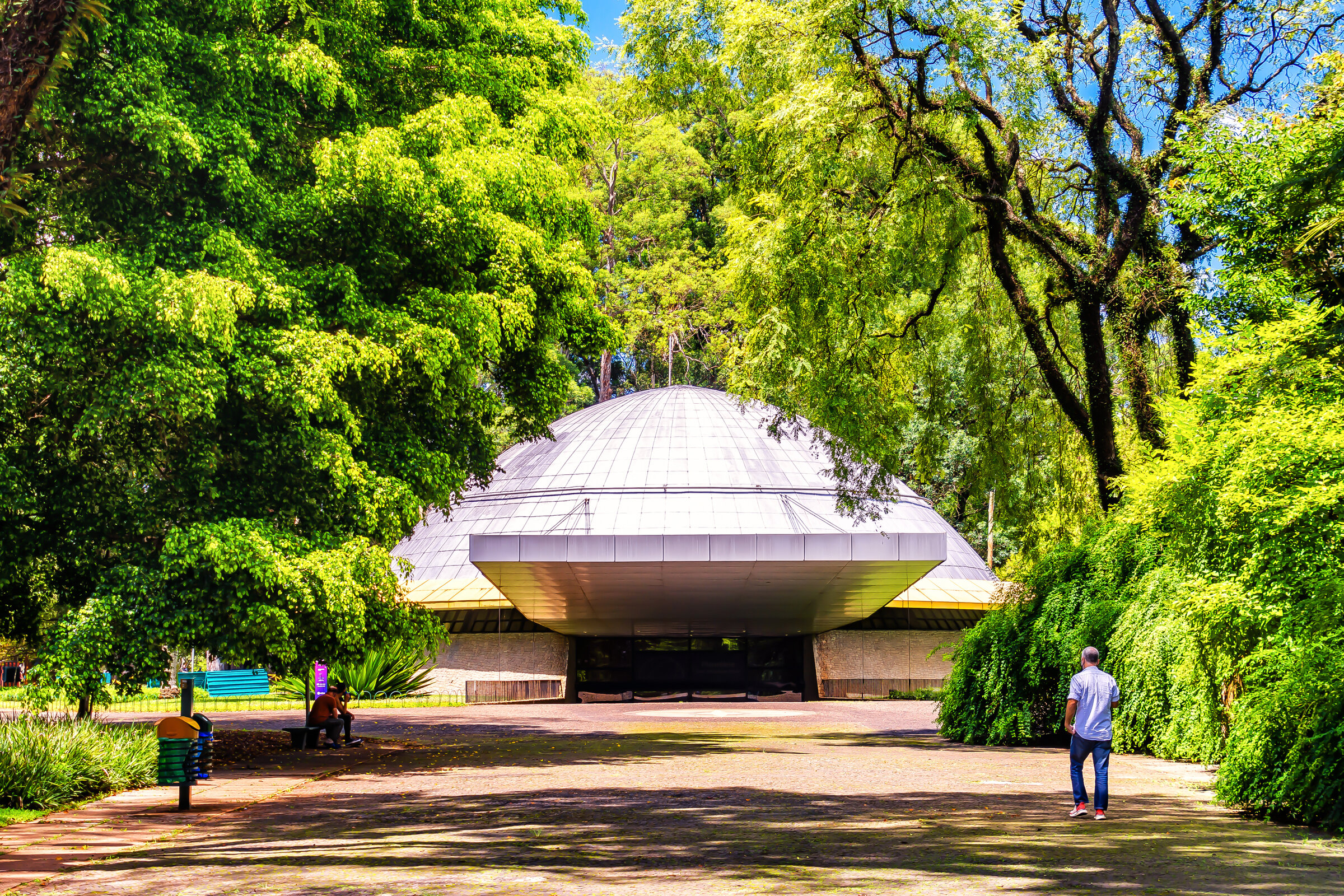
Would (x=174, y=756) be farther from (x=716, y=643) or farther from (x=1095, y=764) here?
(x=716, y=643)

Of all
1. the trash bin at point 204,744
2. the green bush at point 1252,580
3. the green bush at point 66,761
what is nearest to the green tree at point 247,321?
the green bush at point 66,761

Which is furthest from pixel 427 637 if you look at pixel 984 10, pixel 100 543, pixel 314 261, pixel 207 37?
pixel 984 10

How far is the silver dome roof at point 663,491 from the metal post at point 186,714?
2175 cm

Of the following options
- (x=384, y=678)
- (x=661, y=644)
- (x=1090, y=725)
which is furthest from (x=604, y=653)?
(x=1090, y=725)

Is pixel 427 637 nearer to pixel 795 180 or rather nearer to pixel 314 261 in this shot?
pixel 314 261

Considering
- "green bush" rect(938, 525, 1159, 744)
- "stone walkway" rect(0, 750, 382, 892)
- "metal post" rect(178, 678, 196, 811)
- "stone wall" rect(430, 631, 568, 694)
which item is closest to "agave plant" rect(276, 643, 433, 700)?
"stone wall" rect(430, 631, 568, 694)

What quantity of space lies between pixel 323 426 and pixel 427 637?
11.6 feet

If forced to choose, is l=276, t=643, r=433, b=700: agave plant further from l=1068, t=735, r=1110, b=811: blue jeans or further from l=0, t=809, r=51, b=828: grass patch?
l=1068, t=735, r=1110, b=811: blue jeans

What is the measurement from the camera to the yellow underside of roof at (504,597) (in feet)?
126

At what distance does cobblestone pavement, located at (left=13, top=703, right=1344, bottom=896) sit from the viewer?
24.1 ft

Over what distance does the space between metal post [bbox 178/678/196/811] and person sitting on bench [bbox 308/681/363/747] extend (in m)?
4.98

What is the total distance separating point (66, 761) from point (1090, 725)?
34.4ft

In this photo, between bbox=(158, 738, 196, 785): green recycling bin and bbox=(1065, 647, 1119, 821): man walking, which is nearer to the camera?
bbox=(1065, 647, 1119, 821): man walking

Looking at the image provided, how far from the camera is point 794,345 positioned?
1888 cm
